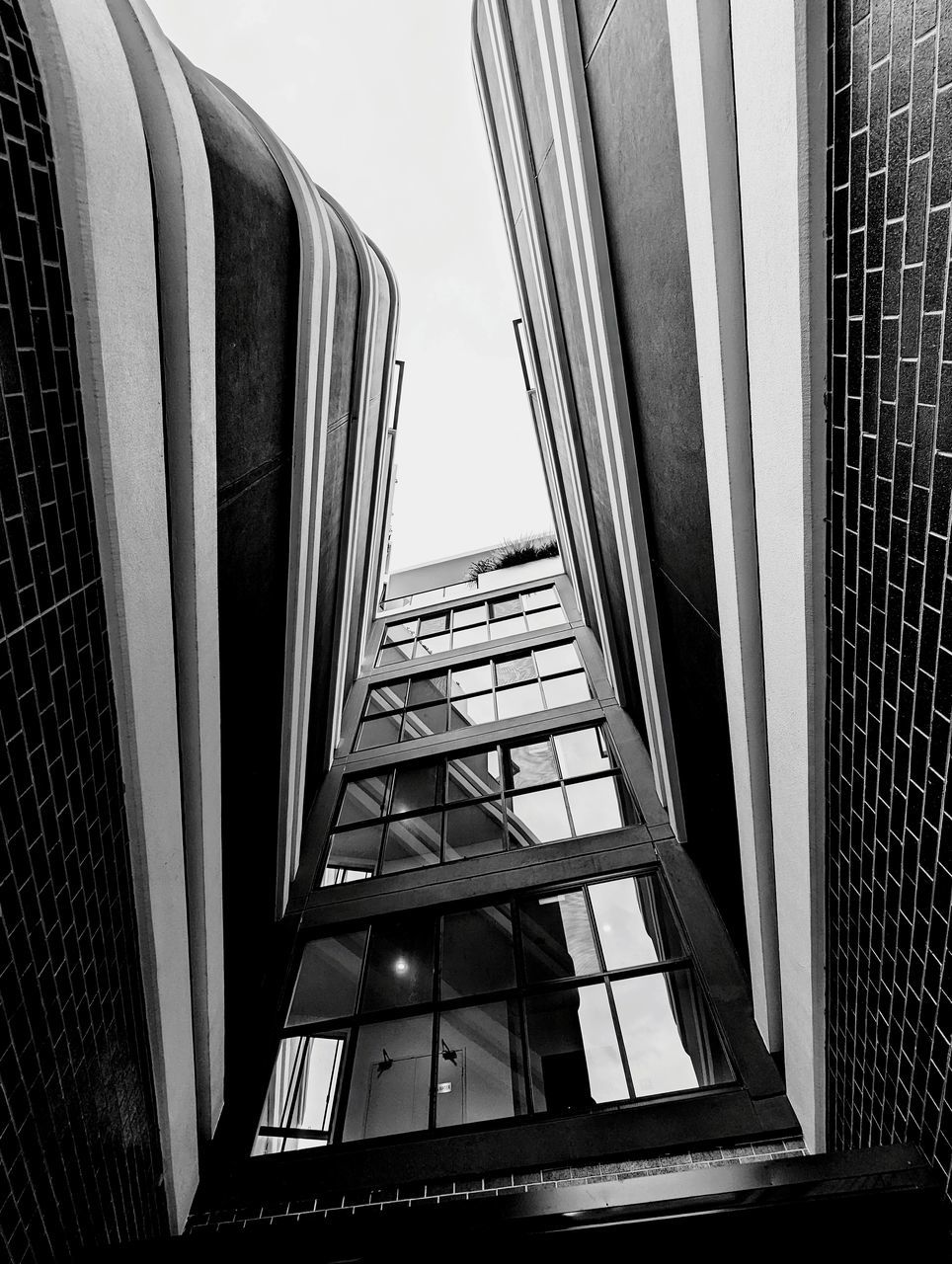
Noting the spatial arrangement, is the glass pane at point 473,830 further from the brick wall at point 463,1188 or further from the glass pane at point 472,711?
the brick wall at point 463,1188

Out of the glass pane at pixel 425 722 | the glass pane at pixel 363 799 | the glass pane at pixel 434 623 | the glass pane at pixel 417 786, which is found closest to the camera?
the glass pane at pixel 417 786

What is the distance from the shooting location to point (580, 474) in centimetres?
1262

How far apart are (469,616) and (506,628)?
1.60 meters

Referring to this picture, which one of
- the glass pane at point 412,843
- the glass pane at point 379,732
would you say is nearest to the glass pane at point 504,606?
the glass pane at point 379,732

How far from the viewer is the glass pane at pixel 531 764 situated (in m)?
11.1

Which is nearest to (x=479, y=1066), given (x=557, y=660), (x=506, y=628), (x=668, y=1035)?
A: (x=668, y=1035)

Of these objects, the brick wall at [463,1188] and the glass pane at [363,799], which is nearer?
the brick wall at [463,1188]

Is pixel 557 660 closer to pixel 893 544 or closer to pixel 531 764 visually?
pixel 531 764

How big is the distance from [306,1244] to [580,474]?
11.3 metres

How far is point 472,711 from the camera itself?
13.9 meters

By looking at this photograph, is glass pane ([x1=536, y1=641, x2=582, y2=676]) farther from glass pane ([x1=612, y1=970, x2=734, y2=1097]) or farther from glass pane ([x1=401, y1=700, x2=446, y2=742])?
glass pane ([x1=612, y1=970, x2=734, y2=1097])

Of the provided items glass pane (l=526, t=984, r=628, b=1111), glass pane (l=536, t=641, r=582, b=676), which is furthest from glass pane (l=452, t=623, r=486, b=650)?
glass pane (l=526, t=984, r=628, b=1111)

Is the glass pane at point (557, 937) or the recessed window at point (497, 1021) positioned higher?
the glass pane at point (557, 937)

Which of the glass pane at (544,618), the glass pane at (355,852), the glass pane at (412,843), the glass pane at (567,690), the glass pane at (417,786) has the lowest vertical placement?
the glass pane at (355,852)
